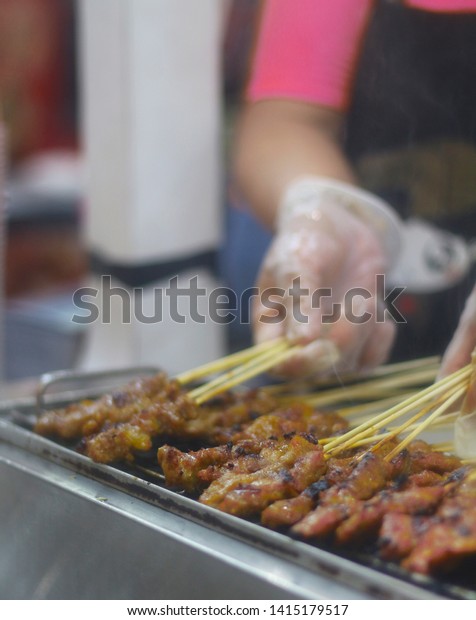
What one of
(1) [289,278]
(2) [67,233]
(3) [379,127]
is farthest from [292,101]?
(2) [67,233]

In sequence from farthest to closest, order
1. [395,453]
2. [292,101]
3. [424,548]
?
[292,101], [395,453], [424,548]

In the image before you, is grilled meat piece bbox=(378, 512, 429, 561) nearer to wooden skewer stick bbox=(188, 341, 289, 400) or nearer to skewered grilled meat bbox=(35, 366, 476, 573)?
skewered grilled meat bbox=(35, 366, 476, 573)

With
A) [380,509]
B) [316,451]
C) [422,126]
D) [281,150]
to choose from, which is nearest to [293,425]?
[316,451]

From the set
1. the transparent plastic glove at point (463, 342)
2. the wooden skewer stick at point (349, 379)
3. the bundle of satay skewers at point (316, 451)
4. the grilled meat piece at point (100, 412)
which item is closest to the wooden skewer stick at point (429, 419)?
the bundle of satay skewers at point (316, 451)

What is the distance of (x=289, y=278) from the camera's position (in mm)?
2363

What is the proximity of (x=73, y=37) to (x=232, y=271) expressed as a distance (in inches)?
146

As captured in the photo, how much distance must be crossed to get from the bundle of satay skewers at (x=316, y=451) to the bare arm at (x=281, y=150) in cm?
91

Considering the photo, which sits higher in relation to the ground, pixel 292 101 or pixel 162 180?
pixel 292 101

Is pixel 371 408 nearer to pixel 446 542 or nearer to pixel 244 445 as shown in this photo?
pixel 244 445

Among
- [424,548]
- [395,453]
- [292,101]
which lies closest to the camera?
[424,548]

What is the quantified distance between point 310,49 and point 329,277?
2.91 feet

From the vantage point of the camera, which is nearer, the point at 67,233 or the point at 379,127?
the point at 379,127

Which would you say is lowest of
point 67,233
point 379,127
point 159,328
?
point 67,233

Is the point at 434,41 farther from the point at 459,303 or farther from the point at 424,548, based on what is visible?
the point at 424,548
